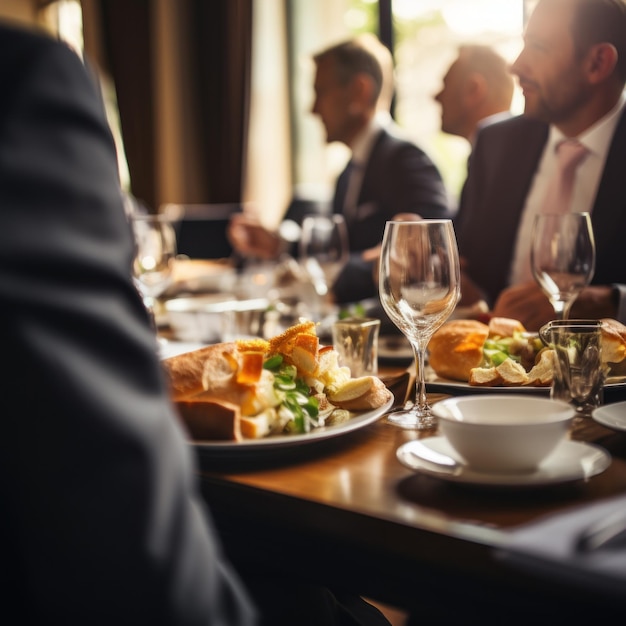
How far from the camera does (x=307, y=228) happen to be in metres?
2.05

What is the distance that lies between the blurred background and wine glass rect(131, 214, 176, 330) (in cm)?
280

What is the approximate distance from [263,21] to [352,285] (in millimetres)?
4162

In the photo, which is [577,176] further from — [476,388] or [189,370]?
[189,370]

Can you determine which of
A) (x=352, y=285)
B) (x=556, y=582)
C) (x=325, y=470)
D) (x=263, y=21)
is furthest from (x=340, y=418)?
(x=263, y=21)

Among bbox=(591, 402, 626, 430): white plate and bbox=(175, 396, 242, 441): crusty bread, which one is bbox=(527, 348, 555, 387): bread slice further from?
bbox=(175, 396, 242, 441): crusty bread

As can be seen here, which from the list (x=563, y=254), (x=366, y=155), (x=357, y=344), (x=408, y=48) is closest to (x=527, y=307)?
(x=563, y=254)

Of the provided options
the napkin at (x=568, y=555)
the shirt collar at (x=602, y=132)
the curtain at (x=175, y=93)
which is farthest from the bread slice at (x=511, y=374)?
the curtain at (x=175, y=93)

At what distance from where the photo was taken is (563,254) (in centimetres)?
131

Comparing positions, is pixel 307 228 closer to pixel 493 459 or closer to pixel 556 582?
pixel 493 459

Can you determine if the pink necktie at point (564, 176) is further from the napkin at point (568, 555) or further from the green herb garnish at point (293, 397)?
the napkin at point (568, 555)

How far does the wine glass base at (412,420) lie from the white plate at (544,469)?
0.50ft

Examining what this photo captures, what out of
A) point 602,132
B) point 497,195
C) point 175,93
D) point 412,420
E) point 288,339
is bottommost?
point 412,420

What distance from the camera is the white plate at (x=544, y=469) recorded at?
2.29ft

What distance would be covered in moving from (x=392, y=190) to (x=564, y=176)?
4.26ft
